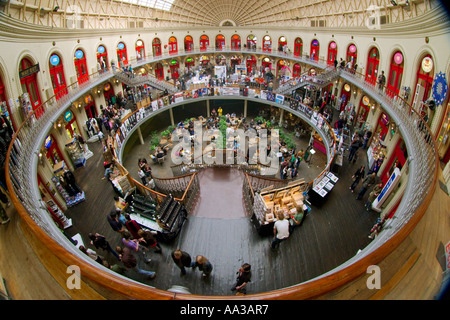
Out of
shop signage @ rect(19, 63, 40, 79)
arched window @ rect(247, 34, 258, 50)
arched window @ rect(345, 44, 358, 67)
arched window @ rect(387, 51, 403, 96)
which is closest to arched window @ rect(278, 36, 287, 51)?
arched window @ rect(247, 34, 258, 50)

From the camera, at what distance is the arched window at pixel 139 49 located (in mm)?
26250

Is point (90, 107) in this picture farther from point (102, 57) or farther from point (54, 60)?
point (102, 57)

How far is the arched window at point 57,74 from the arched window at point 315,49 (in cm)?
2467

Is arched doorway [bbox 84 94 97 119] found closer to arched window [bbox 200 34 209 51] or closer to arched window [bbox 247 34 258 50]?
arched window [bbox 200 34 209 51]

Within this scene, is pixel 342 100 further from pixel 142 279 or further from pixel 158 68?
pixel 158 68

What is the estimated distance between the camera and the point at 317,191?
33.3ft

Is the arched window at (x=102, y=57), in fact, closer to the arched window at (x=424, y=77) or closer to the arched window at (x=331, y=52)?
the arched window at (x=331, y=52)

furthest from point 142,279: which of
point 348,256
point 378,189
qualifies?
point 378,189

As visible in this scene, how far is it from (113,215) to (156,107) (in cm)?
1393

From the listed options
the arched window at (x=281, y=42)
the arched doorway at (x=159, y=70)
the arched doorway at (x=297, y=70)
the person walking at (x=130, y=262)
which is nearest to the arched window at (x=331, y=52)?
the arched doorway at (x=297, y=70)

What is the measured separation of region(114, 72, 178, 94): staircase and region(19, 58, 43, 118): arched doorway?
7.92 m

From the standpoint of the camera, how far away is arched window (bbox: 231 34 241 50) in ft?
112
